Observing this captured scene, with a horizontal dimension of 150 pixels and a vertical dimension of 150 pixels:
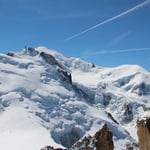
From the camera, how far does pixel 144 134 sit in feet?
25.8

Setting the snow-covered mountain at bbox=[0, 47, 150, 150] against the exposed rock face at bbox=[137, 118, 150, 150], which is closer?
the exposed rock face at bbox=[137, 118, 150, 150]

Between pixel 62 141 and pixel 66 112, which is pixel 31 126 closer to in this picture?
pixel 62 141

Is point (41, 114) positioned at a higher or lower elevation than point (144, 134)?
higher

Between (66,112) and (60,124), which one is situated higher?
(66,112)

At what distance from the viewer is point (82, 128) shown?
513 ft

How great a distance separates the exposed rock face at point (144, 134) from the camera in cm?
780

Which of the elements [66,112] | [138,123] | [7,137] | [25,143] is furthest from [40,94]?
[138,123]

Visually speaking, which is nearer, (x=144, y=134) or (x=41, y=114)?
(x=144, y=134)

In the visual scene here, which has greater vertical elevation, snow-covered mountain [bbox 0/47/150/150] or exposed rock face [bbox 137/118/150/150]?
A: snow-covered mountain [bbox 0/47/150/150]

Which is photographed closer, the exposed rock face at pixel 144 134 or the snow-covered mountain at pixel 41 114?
the exposed rock face at pixel 144 134

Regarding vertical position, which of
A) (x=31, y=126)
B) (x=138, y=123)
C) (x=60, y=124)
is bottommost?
(x=138, y=123)

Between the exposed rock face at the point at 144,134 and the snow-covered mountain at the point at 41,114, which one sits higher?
the snow-covered mountain at the point at 41,114

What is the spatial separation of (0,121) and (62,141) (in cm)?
2194

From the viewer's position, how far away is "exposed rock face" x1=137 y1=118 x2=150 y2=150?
7804mm
